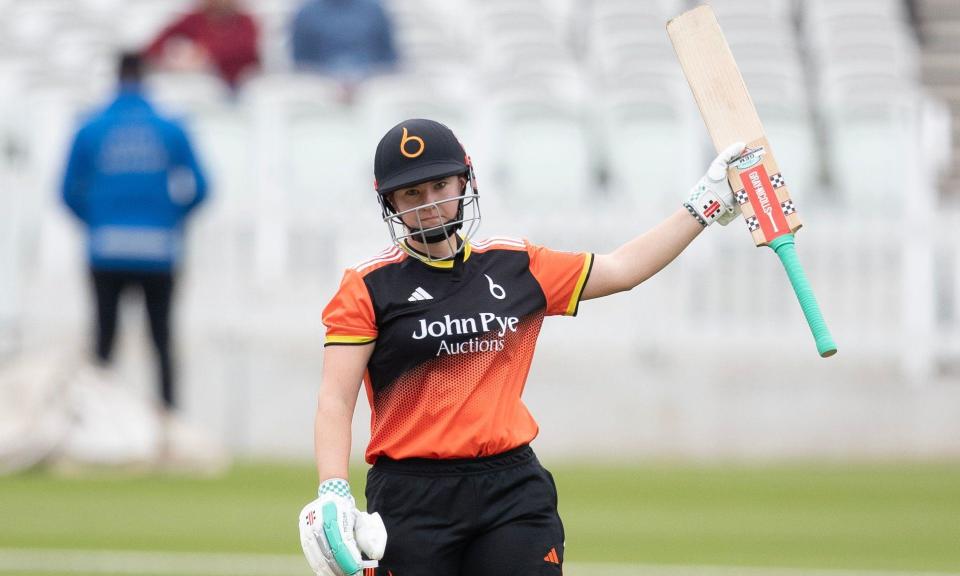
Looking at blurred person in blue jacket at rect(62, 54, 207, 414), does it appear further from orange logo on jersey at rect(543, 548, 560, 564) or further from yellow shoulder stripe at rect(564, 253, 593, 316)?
orange logo on jersey at rect(543, 548, 560, 564)

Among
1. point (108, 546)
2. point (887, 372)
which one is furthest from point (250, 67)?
point (108, 546)

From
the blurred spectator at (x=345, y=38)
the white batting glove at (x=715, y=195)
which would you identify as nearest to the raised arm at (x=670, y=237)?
the white batting glove at (x=715, y=195)

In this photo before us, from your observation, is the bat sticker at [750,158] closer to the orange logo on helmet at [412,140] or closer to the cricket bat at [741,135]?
the cricket bat at [741,135]

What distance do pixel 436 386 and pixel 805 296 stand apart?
0.93 metres

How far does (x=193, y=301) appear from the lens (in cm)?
1141

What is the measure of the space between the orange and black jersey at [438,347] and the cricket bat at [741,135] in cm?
59

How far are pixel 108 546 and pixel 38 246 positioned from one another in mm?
4464

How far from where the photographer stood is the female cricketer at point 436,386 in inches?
161

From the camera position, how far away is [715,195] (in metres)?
4.30

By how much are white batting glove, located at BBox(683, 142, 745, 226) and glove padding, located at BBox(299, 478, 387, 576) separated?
3.60 feet

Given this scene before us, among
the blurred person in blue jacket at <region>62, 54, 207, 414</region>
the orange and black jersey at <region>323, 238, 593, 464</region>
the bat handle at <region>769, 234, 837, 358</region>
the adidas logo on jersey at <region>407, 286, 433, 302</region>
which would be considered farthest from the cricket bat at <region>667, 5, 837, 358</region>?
the blurred person in blue jacket at <region>62, 54, 207, 414</region>

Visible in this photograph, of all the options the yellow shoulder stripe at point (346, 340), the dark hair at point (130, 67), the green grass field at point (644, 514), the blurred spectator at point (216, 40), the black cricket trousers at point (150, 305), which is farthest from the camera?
the blurred spectator at point (216, 40)

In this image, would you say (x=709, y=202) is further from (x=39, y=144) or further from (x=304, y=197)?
(x=39, y=144)

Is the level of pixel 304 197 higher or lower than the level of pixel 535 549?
higher
